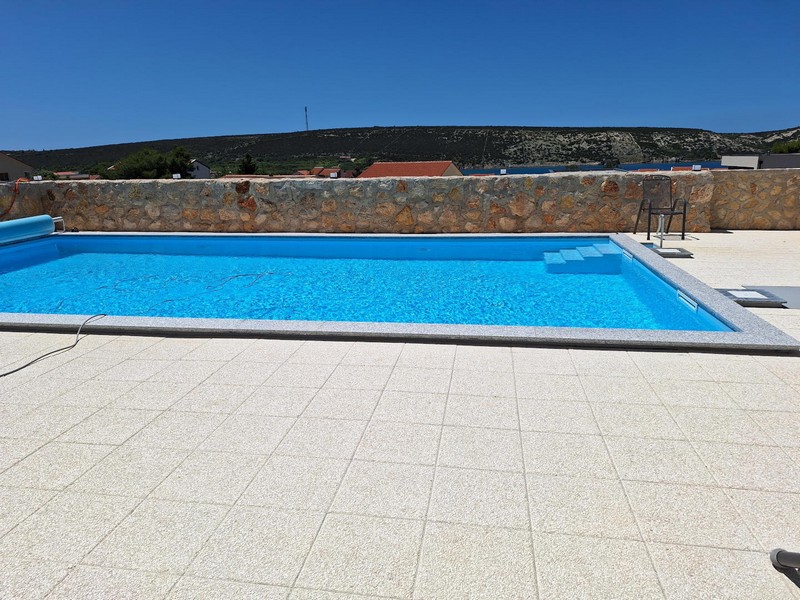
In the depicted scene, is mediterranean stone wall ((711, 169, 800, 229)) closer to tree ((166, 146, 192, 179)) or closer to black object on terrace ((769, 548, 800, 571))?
black object on terrace ((769, 548, 800, 571))

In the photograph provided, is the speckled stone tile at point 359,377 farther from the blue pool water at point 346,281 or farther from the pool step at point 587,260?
the pool step at point 587,260

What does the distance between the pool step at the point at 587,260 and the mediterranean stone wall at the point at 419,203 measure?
0.96 metres

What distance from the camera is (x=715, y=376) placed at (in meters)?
2.74

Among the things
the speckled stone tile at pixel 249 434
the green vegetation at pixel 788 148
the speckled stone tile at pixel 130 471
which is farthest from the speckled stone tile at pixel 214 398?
the green vegetation at pixel 788 148

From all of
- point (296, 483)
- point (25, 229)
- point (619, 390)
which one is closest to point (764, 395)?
point (619, 390)

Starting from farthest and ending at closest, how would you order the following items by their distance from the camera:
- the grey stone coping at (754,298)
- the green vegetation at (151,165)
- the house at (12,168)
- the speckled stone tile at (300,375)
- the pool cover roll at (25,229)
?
the house at (12,168)
the green vegetation at (151,165)
the pool cover roll at (25,229)
the grey stone coping at (754,298)
the speckled stone tile at (300,375)

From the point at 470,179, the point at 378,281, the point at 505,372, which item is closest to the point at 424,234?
the point at 470,179

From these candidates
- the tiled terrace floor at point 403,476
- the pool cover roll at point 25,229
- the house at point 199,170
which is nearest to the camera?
the tiled terrace floor at point 403,476

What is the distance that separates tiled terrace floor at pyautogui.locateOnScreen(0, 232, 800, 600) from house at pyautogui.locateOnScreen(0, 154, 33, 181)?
2133 inches

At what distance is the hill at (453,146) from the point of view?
41.5 metres

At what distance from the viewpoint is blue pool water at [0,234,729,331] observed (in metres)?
4.94

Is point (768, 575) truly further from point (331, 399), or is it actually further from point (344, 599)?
point (331, 399)

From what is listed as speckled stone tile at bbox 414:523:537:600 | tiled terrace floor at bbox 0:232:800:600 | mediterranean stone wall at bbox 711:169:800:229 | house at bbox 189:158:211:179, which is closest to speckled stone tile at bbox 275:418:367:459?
tiled terrace floor at bbox 0:232:800:600

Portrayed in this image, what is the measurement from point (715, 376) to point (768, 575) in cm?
153
